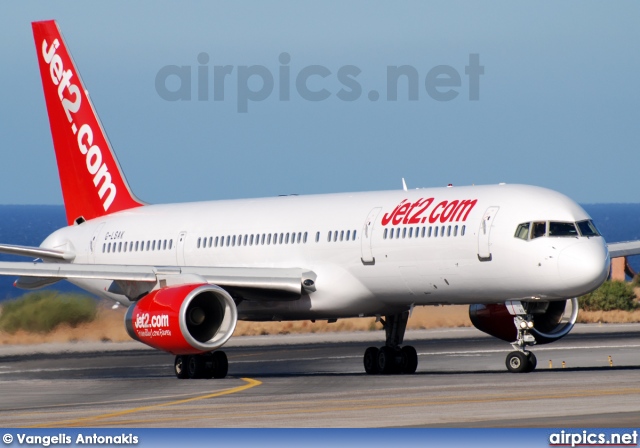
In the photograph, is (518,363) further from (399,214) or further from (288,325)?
(288,325)

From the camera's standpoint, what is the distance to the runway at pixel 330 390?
20.7m

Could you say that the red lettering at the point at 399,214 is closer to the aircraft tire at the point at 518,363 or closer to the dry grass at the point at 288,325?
the aircraft tire at the point at 518,363

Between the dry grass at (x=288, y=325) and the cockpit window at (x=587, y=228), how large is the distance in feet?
88.5

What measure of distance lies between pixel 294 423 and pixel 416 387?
7.03 metres

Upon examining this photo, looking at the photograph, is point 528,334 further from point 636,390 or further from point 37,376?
point 37,376

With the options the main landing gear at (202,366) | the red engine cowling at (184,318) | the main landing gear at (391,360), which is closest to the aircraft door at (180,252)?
the main landing gear at (202,366)

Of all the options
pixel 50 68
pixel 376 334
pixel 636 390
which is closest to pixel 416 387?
pixel 636 390

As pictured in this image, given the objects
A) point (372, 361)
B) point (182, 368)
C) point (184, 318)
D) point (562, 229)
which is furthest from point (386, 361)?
point (562, 229)

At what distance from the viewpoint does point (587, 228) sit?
30125mm

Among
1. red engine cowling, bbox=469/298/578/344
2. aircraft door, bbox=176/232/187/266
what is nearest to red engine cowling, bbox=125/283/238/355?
aircraft door, bbox=176/232/187/266

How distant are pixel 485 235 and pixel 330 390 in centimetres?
574

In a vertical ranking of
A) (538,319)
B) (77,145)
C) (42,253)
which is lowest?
(538,319)

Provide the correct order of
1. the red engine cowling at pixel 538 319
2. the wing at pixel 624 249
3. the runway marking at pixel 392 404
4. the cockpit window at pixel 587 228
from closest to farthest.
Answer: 1. the runway marking at pixel 392 404
2. the cockpit window at pixel 587 228
3. the red engine cowling at pixel 538 319
4. the wing at pixel 624 249

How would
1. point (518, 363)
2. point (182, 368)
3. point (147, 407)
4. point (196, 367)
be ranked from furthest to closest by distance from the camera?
point (182, 368) → point (196, 367) → point (518, 363) → point (147, 407)
